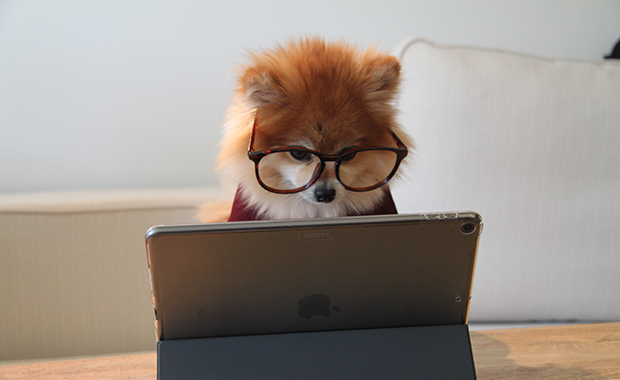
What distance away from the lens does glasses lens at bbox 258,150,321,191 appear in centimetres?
100

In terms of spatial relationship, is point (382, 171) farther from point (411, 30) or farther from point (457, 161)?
point (411, 30)

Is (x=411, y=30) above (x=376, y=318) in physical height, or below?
above

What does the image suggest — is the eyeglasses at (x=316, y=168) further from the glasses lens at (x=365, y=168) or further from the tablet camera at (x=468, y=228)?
the tablet camera at (x=468, y=228)

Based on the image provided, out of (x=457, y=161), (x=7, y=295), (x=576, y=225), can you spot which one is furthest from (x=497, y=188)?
(x=7, y=295)

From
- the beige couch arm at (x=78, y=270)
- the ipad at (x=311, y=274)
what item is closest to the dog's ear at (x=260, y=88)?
the ipad at (x=311, y=274)

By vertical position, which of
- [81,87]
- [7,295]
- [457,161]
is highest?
[81,87]

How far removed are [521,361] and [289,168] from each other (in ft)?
2.03

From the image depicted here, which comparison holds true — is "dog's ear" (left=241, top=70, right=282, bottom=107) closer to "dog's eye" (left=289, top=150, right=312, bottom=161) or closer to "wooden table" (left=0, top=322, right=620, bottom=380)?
"dog's eye" (left=289, top=150, right=312, bottom=161)

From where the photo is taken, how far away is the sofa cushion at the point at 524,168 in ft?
5.05

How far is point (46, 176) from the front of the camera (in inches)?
73.8

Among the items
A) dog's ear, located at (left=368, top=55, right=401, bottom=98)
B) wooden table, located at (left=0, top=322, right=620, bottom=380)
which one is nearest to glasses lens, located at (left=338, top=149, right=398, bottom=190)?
dog's ear, located at (left=368, top=55, right=401, bottom=98)

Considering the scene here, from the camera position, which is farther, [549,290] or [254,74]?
[549,290]

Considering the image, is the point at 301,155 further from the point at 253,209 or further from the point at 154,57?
the point at 154,57

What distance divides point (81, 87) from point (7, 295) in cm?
81
